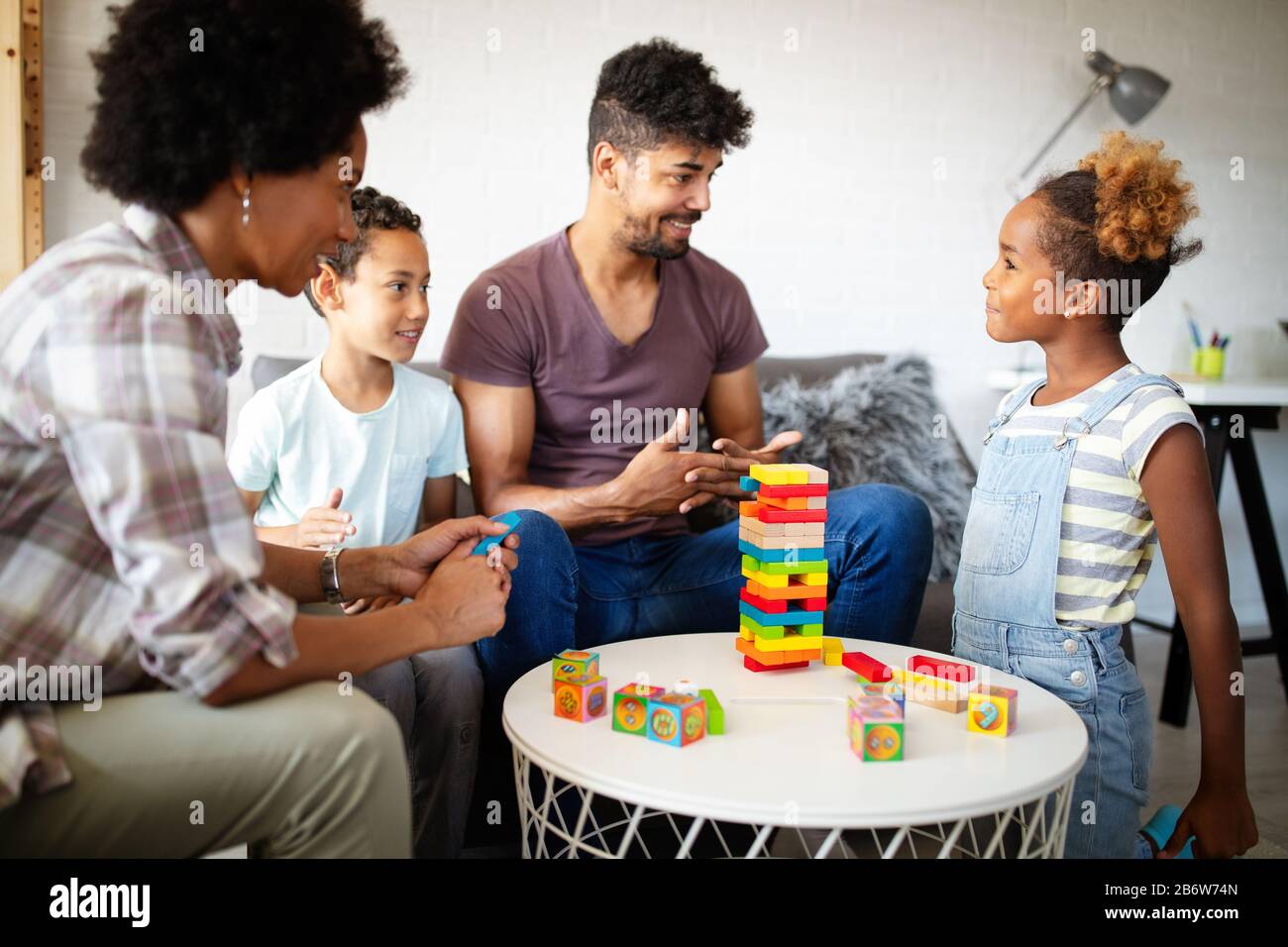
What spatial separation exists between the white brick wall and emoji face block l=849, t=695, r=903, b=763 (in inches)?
67.2

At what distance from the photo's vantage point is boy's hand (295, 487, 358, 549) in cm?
155

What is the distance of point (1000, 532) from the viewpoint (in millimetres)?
1613

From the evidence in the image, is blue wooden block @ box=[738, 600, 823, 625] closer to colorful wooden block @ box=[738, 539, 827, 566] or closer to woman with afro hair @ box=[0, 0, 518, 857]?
colorful wooden block @ box=[738, 539, 827, 566]

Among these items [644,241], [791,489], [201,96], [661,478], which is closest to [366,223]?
[644,241]

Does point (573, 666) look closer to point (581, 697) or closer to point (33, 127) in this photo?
point (581, 697)

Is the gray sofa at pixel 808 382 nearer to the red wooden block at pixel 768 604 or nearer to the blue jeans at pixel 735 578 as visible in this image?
the blue jeans at pixel 735 578

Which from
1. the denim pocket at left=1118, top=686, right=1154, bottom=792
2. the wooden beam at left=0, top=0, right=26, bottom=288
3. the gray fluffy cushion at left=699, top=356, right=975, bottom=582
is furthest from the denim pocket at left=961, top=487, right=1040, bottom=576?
the wooden beam at left=0, top=0, right=26, bottom=288

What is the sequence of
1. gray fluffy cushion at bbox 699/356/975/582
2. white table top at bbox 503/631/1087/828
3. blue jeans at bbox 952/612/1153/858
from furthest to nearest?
gray fluffy cushion at bbox 699/356/975/582 → blue jeans at bbox 952/612/1153/858 → white table top at bbox 503/631/1087/828

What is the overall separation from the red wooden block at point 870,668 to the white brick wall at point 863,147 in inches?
60.7

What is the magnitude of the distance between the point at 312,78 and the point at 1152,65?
119 inches

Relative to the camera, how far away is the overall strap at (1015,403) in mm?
1704
